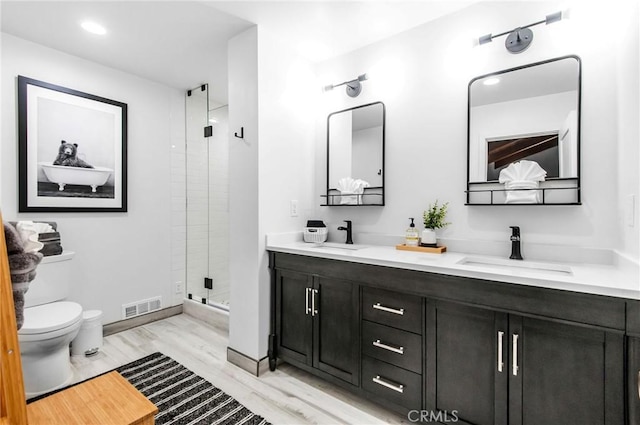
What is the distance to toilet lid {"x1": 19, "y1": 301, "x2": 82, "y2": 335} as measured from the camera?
1.88 metres

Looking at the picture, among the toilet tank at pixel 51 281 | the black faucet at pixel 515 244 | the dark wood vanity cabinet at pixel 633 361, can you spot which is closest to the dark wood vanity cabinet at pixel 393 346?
the black faucet at pixel 515 244

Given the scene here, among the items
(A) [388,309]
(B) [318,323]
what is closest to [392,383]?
(A) [388,309]

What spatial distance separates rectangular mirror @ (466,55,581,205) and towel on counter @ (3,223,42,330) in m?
2.10

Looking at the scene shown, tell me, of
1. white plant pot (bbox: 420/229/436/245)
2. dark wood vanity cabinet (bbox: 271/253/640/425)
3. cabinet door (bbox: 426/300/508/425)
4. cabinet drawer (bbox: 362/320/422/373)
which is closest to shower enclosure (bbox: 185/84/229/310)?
dark wood vanity cabinet (bbox: 271/253/640/425)

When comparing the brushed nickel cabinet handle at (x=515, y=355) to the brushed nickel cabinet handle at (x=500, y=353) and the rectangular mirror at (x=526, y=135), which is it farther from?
the rectangular mirror at (x=526, y=135)

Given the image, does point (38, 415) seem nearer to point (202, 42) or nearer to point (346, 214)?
point (346, 214)

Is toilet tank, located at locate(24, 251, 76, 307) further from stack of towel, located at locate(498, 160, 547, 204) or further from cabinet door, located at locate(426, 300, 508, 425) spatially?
stack of towel, located at locate(498, 160, 547, 204)

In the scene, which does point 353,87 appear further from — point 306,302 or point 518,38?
point 306,302

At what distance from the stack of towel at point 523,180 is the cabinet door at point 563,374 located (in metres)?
0.76

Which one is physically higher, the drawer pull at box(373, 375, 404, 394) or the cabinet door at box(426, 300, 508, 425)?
the cabinet door at box(426, 300, 508, 425)

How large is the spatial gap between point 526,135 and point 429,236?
Answer: 81 cm

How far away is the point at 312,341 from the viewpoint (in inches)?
79.5

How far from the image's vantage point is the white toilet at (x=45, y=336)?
6.19ft

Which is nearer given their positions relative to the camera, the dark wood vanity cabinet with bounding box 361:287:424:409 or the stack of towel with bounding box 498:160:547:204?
the dark wood vanity cabinet with bounding box 361:287:424:409
